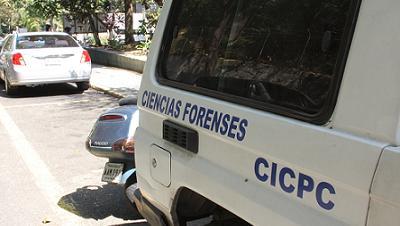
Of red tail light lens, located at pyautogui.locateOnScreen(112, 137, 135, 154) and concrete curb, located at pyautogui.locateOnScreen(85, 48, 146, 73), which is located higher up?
red tail light lens, located at pyautogui.locateOnScreen(112, 137, 135, 154)

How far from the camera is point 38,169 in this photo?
5953mm

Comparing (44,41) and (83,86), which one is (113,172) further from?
(83,86)

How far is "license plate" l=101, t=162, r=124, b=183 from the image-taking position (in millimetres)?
4109

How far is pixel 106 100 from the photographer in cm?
1082

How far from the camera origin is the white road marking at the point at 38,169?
16.4 ft

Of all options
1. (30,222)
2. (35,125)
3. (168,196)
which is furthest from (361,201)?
(35,125)

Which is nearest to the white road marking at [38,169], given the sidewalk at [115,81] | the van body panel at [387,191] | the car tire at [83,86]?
the sidewalk at [115,81]

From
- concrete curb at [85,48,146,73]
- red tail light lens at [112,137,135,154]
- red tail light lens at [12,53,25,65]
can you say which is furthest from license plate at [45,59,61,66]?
red tail light lens at [112,137,135,154]

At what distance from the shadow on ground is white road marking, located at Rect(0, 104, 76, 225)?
0.12 m

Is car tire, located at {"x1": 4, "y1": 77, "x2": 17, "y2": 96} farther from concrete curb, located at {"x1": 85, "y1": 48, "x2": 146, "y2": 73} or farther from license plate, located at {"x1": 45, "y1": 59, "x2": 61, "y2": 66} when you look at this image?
concrete curb, located at {"x1": 85, "y1": 48, "x2": 146, "y2": 73}

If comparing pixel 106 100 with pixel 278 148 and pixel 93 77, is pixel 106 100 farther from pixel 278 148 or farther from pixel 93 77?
pixel 278 148

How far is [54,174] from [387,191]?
15.9 feet

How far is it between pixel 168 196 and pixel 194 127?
49 centimetres

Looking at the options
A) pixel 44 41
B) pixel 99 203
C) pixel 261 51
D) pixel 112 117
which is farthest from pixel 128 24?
pixel 261 51
